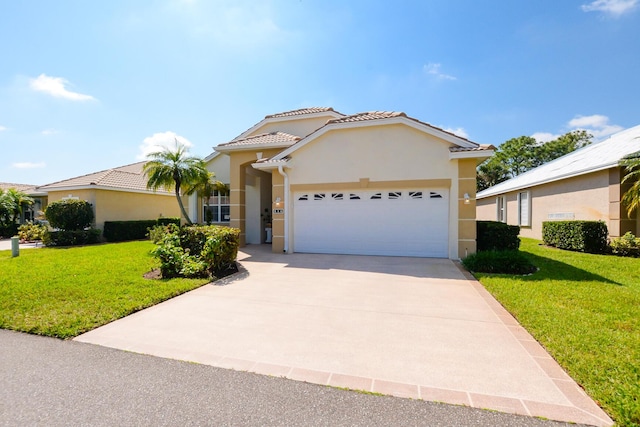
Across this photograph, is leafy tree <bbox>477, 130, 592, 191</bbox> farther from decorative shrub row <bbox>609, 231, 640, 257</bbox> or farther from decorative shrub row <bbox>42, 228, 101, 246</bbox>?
decorative shrub row <bbox>42, 228, 101, 246</bbox>

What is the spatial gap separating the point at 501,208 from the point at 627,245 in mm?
12018

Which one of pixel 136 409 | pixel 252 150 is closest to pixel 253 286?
pixel 136 409

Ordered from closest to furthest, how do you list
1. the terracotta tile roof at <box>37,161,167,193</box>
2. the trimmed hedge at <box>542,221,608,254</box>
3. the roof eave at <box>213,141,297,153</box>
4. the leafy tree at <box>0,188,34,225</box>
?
the trimmed hedge at <box>542,221,608,254</box>
the roof eave at <box>213,141,297,153</box>
the terracotta tile roof at <box>37,161,167,193</box>
the leafy tree at <box>0,188,34,225</box>

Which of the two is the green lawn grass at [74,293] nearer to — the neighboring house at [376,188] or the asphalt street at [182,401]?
the asphalt street at [182,401]

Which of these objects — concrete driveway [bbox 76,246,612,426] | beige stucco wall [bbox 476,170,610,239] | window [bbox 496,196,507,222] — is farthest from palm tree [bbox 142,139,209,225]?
window [bbox 496,196,507,222]

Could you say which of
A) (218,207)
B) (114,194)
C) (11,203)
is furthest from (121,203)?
(11,203)

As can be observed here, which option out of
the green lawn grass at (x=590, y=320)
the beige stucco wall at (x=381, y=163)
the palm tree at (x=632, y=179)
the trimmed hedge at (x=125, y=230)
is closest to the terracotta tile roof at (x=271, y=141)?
the beige stucco wall at (x=381, y=163)

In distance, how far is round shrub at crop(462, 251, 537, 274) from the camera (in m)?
8.34

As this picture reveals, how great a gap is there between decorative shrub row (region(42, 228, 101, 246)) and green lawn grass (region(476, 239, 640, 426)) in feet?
66.2

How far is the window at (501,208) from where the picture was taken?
72.5ft

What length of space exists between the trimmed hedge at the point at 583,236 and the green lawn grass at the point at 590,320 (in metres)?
3.19

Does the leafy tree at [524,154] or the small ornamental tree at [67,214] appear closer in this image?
the small ornamental tree at [67,214]

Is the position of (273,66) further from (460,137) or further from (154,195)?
(154,195)

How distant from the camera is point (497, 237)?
10.9 metres
